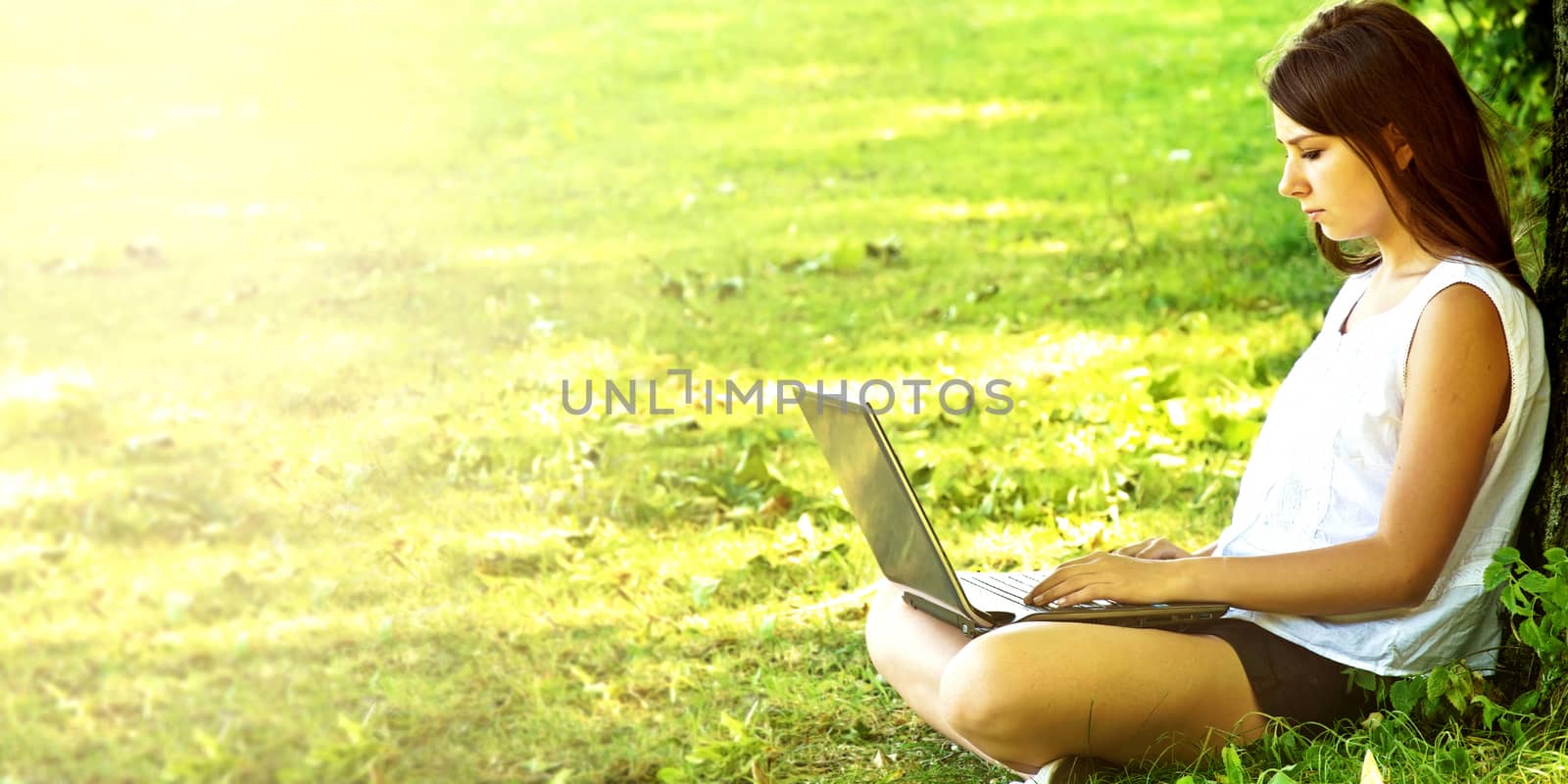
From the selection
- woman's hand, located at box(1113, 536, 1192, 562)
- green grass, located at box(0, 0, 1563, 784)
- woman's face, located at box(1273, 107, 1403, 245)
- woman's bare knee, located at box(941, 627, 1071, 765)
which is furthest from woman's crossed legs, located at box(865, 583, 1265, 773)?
woman's face, located at box(1273, 107, 1403, 245)

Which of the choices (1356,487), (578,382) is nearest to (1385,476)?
(1356,487)

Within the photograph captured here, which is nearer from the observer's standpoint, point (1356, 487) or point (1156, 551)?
point (1356, 487)

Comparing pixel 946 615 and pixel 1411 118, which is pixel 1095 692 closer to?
pixel 946 615

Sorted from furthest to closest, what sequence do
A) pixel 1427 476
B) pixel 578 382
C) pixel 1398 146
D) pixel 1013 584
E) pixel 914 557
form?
pixel 578 382
pixel 1013 584
pixel 914 557
pixel 1398 146
pixel 1427 476

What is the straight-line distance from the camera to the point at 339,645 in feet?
12.5

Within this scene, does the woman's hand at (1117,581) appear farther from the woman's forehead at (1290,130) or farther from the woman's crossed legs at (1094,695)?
the woman's forehead at (1290,130)

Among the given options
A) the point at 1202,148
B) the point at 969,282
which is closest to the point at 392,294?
the point at 969,282

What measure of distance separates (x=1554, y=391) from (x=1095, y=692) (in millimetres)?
825

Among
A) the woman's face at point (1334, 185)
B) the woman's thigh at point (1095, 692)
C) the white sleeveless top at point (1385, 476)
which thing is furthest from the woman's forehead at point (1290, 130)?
the woman's thigh at point (1095, 692)

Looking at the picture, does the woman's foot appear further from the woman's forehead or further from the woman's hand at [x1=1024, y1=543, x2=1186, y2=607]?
the woman's forehead

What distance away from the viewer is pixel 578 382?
570 centimetres

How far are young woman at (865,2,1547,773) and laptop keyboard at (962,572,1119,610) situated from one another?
61 millimetres

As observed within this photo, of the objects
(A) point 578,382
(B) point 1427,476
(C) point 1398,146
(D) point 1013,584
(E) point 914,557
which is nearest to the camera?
(B) point 1427,476

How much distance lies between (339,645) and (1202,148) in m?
6.58
